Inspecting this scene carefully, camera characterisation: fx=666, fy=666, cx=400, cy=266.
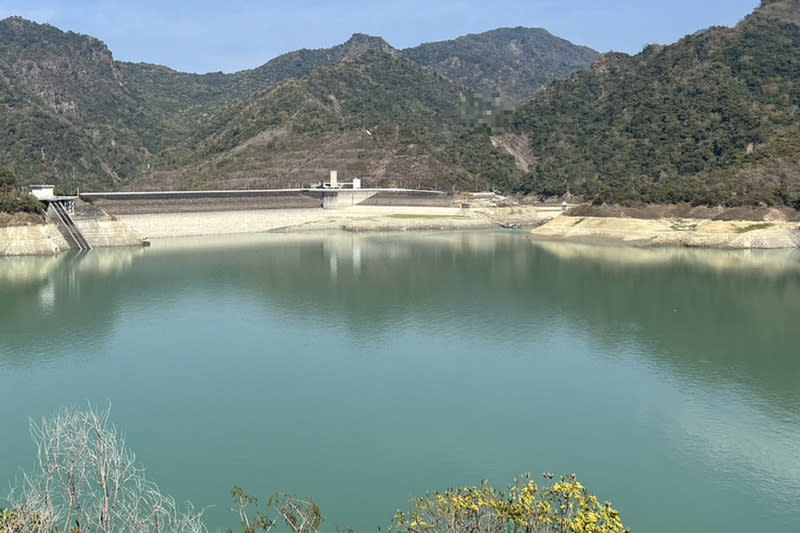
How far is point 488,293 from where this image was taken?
54219 mm

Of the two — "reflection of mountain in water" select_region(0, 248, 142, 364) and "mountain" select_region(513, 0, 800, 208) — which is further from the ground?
"mountain" select_region(513, 0, 800, 208)

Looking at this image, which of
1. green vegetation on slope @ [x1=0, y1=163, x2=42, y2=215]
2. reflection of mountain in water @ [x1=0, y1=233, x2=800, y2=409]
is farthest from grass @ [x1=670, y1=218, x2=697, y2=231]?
green vegetation on slope @ [x1=0, y1=163, x2=42, y2=215]

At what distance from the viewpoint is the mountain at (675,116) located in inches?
5074

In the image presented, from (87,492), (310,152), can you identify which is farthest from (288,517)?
(310,152)

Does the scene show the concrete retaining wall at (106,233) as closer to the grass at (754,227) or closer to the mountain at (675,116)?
the mountain at (675,116)

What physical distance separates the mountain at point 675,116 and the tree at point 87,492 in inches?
3497

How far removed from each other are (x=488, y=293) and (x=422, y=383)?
25036 mm

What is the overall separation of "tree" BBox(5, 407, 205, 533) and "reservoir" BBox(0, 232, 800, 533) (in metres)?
1.13

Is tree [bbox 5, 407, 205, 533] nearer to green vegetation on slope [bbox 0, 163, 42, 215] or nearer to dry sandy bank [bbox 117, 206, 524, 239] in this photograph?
green vegetation on slope [bbox 0, 163, 42, 215]

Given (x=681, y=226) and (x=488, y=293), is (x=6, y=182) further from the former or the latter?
(x=681, y=226)

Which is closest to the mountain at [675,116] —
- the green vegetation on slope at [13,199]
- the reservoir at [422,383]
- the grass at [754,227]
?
the grass at [754,227]

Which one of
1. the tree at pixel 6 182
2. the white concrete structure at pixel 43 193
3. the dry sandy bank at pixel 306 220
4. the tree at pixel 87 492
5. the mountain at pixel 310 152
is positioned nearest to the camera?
the tree at pixel 87 492

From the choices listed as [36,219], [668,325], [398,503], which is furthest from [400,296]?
[36,219]

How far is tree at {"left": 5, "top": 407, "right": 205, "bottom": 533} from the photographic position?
11.5 m
